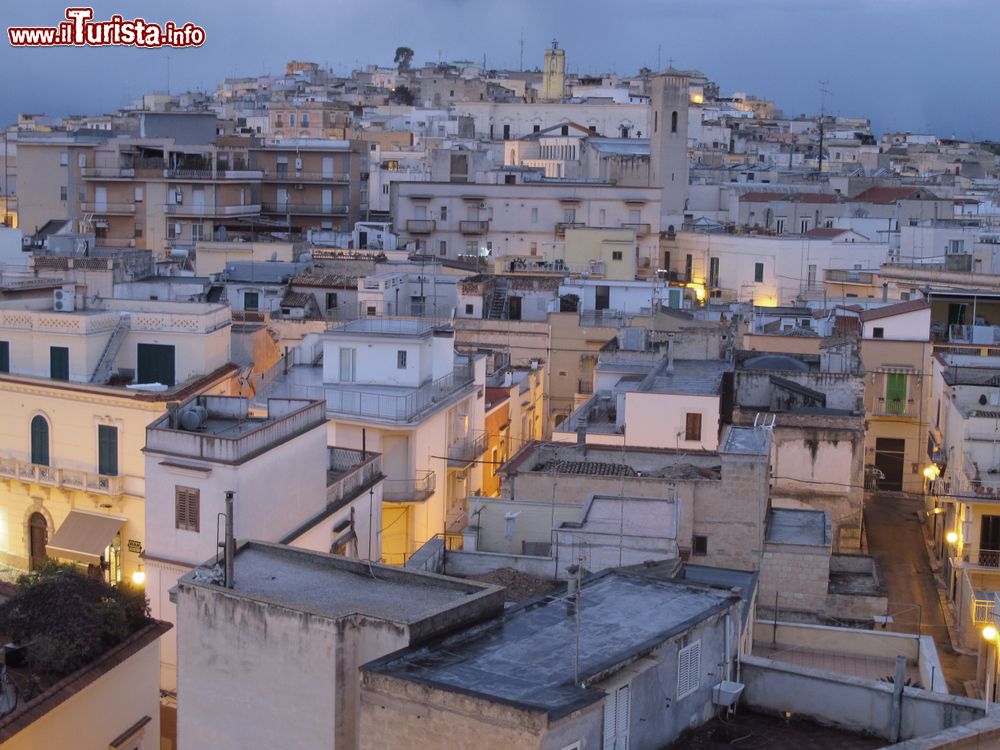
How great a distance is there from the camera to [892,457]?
33.5 m

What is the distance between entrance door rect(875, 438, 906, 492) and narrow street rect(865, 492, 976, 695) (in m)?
0.51

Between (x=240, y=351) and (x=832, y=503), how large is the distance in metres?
11.8

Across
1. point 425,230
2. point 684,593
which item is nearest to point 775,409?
point 684,593

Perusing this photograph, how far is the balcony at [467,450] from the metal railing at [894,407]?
9853 millimetres

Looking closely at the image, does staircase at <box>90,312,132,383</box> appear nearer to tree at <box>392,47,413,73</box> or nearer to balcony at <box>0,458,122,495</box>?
balcony at <box>0,458,122,495</box>

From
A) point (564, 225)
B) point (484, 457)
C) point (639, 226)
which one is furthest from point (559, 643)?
point (639, 226)

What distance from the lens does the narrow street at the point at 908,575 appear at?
Result: 73.8 ft

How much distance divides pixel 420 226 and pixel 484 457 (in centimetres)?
2188

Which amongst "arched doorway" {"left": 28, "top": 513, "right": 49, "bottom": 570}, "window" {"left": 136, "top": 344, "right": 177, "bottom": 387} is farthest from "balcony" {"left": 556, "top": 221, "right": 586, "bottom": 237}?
"arched doorway" {"left": 28, "top": 513, "right": 49, "bottom": 570}

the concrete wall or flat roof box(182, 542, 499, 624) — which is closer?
the concrete wall

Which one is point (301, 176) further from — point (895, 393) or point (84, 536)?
point (84, 536)

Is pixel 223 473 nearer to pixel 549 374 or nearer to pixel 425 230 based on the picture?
pixel 549 374

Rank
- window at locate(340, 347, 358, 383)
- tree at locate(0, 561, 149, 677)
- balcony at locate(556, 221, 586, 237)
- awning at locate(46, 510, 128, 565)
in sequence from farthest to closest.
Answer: balcony at locate(556, 221, 586, 237) < window at locate(340, 347, 358, 383) < awning at locate(46, 510, 128, 565) < tree at locate(0, 561, 149, 677)

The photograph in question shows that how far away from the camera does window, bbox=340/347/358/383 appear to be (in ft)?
87.1
